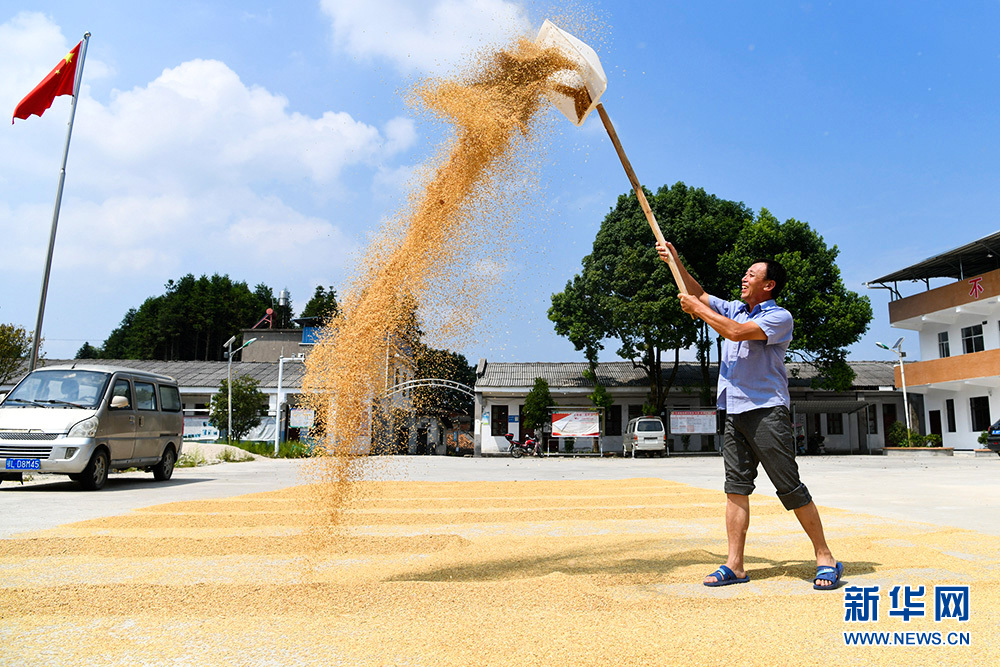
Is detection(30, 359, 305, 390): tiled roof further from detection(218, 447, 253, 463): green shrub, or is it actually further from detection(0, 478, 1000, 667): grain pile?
detection(0, 478, 1000, 667): grain pile

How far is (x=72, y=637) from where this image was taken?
2527mm

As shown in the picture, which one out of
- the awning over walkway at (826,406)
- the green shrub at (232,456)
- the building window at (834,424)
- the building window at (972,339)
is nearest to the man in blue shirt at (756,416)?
the green shrub at (232,456)

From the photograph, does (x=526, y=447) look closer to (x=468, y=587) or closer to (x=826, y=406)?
(x=826, y=406)

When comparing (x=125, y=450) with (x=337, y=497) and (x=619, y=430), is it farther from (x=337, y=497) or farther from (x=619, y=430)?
(x=619, y=430)

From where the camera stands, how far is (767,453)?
11.5ft

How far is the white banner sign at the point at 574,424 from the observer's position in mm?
29469

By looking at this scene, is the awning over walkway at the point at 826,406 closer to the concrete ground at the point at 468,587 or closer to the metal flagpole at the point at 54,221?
the concrete ground at the point at 468,587

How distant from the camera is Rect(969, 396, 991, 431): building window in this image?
27.1 meters

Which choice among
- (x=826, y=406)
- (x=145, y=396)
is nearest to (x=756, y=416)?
(x=145, y=396)

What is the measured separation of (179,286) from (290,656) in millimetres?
72943

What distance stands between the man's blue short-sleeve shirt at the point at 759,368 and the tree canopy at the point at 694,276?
75.2 ft

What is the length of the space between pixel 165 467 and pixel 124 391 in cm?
179

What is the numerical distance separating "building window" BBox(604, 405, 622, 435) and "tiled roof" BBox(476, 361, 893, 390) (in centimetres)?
140

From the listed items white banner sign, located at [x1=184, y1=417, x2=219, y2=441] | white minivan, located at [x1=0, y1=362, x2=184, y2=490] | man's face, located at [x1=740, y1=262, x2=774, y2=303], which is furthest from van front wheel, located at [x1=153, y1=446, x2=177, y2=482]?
white banner sign, located at [x1=184, y1=417, x2=219, y2=441]
